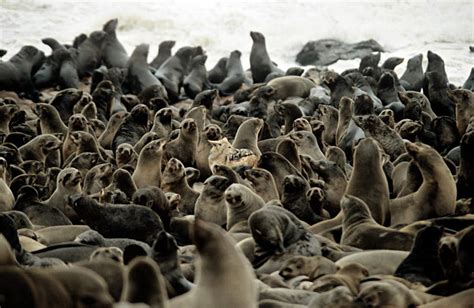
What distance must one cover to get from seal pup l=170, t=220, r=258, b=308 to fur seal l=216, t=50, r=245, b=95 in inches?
480

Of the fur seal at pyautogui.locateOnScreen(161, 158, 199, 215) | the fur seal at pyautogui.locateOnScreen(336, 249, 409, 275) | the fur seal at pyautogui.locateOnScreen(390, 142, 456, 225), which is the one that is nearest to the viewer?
the fur seal at pyautogui.locateOnScreen(336, 249, 409, 275)

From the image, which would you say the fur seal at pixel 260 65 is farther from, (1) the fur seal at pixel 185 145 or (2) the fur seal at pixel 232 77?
(1) the fur seal at pixel 185 145

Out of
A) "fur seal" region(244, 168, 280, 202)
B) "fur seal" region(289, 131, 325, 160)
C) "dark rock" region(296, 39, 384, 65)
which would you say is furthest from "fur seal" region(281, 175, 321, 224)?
"dark rock" region(296, 39, 384, 65)

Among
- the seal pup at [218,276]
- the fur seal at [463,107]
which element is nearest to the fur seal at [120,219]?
the seal pup at [218,276]

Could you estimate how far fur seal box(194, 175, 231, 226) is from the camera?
26.3 ft

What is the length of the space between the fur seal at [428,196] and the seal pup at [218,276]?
149 inches

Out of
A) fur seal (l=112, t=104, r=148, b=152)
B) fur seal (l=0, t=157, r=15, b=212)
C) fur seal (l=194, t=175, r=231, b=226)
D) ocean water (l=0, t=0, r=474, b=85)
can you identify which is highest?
fur seal (l=194, t=175, r=231, b=226)

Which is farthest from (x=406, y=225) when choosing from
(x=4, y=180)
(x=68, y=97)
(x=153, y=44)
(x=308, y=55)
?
(x=153, y=44)

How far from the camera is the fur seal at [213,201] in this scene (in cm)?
801

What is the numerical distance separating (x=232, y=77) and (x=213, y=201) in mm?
8744

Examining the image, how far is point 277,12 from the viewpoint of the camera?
29.1m

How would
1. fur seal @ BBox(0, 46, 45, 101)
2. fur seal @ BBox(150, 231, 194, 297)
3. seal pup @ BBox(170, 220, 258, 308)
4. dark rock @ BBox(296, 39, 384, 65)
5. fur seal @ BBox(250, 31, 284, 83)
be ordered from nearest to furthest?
seal pup @ BBox(170, 220, 258, 308) < fur seal @ BBox(150, 231, 194, 297) < fur seal @ BBox(0, 46, 45, 101) < fur seal @ BBox(250, 31, 284, 83) < dark rock @ BBox(296, 39, 384, 65)

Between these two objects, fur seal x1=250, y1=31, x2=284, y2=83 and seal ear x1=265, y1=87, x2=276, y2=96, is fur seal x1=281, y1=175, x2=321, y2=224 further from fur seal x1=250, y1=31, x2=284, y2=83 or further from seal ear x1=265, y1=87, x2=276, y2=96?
fur seal x1=250, y1=31, x2=284, y2=83

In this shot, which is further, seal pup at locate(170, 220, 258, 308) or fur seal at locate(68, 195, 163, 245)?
fur seal at locate(68, 195, 163, 245)
